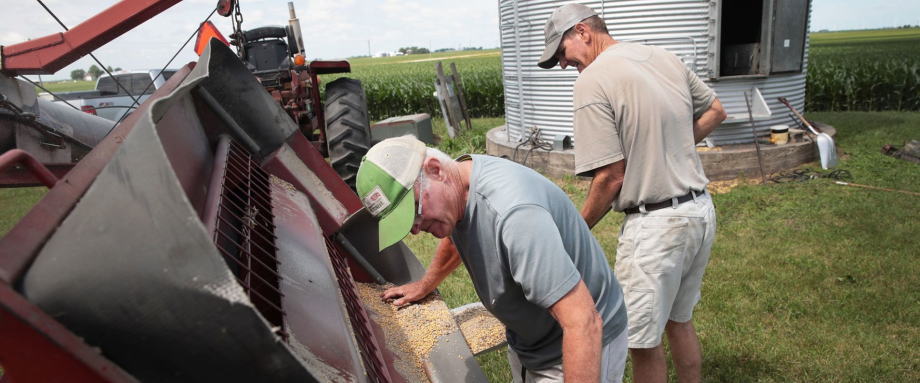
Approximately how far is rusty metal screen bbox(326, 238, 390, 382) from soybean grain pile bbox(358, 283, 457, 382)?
0.46 feet

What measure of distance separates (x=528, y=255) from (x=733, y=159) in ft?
22.0

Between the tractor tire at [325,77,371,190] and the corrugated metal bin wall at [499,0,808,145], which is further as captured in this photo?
the corrugated metal bin wall at [499,0,808,145]

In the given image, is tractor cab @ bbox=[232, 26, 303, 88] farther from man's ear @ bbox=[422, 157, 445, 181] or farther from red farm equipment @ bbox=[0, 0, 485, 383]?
man's ear @ bbox=[422, 157, 445, 181]

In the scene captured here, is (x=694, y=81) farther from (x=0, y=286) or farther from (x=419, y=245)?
(x=419, y=245)

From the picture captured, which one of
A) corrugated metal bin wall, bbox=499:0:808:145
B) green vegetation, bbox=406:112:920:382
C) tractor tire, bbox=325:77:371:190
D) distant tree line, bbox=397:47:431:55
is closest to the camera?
green vegetation, bbox=406:112:920:382

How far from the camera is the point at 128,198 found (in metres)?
0.94

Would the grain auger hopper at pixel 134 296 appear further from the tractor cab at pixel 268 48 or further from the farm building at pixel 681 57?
the farm building at pixel 681 57

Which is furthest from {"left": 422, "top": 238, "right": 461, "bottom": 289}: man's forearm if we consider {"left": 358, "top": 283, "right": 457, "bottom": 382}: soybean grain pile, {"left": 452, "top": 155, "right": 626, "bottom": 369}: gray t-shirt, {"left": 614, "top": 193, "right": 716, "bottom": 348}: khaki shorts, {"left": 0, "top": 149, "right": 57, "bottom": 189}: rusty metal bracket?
{"left": 0, "top": 149, "right": 57, "bottom": 189}: rusty metal bracket

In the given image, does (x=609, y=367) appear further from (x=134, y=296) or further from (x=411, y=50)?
(x=411, y=50)

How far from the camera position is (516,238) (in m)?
1.67

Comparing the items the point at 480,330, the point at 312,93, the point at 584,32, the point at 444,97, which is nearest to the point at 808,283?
the point at 584,32

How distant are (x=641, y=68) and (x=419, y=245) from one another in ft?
12.1

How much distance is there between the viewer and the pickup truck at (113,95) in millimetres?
10781

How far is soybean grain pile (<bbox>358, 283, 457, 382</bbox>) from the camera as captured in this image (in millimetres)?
2170
